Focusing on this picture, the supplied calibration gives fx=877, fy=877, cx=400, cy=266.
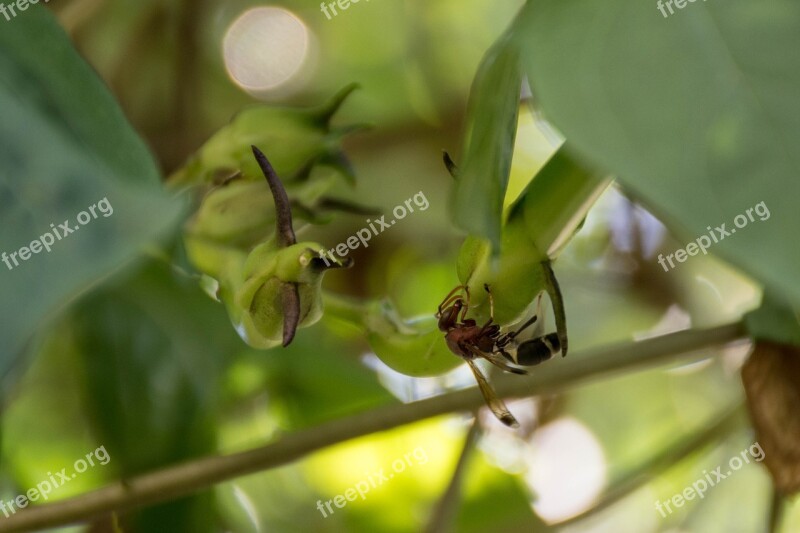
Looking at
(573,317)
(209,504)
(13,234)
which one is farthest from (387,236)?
(13,234)

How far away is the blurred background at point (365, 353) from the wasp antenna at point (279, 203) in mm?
238

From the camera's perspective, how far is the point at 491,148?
1.05ft

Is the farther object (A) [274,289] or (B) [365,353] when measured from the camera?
(B) [365,353]

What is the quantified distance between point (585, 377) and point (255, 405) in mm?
330

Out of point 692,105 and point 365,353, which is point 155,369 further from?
point 692,105

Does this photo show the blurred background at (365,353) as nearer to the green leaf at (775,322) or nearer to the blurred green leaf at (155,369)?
the blurred green leaf at (155,369)

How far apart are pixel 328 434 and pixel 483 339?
5.1 inches

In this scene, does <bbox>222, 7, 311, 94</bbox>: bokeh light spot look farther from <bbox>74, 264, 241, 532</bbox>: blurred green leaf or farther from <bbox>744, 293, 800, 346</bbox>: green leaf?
<bbox>744, 293, 800, 346</bbox>: green leaf

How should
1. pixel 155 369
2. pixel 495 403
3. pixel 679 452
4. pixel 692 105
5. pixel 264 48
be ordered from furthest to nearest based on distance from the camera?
pixel 264 48 < pixel 679 452 < pixel 155 369 < pixel 495 403 < pixel 692 105

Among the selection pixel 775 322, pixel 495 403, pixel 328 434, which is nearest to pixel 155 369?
pixel 328 434

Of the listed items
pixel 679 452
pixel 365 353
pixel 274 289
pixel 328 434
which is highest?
pixel 274 289

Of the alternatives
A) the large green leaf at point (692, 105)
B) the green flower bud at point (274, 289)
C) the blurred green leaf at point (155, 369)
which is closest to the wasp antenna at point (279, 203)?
the green flower bud at point (274, 289)

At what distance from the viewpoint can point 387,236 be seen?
92 cm

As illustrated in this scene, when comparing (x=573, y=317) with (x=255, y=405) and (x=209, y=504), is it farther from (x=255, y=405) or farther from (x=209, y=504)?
(x=209, y=504)
